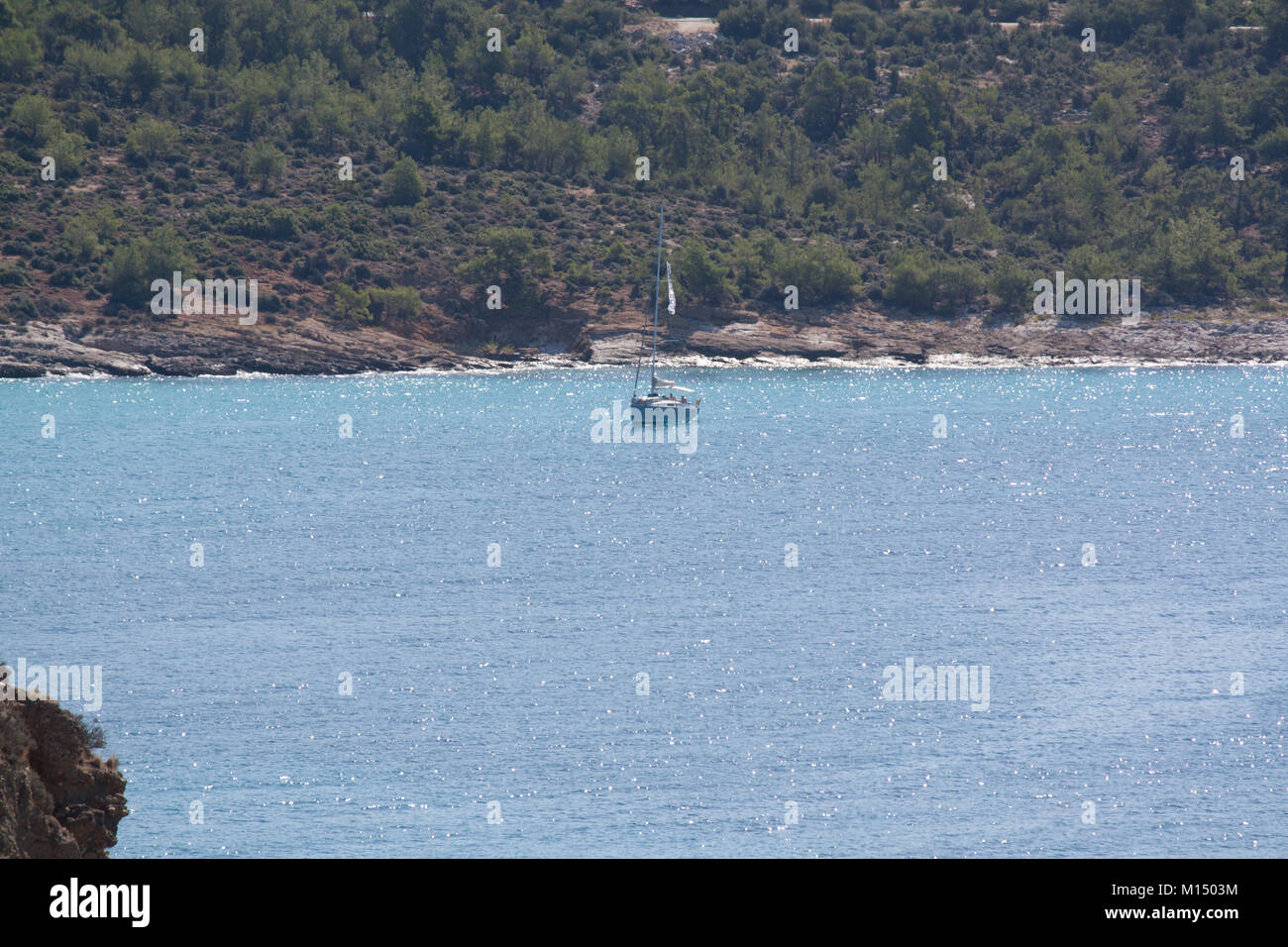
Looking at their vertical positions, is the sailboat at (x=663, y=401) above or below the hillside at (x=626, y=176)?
A: below

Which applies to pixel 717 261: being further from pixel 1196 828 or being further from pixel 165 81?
pixel 1196 828

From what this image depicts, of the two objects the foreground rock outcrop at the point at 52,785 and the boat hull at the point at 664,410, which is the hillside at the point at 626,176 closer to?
the boat hull at the point at 664,410

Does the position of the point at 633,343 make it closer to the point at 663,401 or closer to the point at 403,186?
the point at 663,401

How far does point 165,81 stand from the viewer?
13400 centimetres

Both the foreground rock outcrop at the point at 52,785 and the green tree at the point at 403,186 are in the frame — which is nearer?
the foreground rock outcrop at the point at 52,785

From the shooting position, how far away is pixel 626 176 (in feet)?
450

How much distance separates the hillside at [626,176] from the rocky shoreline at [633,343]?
0.77 ft

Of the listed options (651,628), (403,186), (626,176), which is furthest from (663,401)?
(626,176)

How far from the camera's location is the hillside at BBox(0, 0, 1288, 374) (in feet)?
367

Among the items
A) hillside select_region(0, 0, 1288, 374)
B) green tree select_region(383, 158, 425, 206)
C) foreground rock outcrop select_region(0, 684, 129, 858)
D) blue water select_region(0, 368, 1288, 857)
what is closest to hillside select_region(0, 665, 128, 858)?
foreground rock outcrop select_region(0, 684, 129, 858)

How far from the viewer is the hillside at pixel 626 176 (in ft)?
367

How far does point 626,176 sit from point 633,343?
29.5 m

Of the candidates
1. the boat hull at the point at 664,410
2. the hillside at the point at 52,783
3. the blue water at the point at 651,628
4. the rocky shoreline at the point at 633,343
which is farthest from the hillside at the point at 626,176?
the hillside at the point at 52,783

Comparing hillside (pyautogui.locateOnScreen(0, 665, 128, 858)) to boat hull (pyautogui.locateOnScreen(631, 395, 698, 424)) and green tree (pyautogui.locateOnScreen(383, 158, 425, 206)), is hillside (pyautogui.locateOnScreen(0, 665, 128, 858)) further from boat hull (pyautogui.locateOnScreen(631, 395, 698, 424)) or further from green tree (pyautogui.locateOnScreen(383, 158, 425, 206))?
green tree (pyautogui.locateOnScreen(383, 158, 425, 206))
